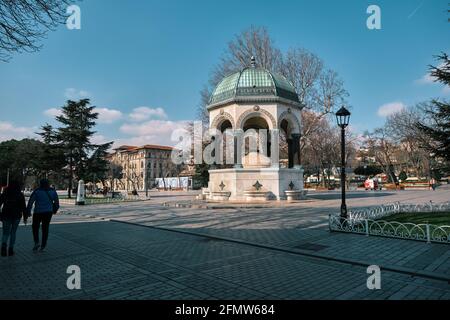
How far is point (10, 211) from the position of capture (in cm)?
754

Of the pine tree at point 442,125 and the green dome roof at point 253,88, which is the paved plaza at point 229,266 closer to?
the pine tree at point 442,125

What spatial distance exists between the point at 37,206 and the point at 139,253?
3047 millimetres

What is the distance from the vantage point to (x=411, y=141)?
5069 cm

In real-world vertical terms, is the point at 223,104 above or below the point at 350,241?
above

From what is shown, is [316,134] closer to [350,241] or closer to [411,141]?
[411,141]

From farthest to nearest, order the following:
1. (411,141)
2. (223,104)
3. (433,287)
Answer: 1. (411,141)
2. (223,104)
3. (433,287)

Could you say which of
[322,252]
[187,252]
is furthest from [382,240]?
[187,252]

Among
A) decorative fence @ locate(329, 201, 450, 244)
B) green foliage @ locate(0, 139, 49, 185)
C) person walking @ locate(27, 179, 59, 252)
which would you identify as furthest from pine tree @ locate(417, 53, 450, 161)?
green foliage @ locate(0, 139, 49, 185)

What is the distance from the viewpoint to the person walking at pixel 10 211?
752 centimetres

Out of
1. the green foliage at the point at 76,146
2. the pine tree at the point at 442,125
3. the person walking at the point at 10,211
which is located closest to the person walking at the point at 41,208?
the person walking at the point at 10,211

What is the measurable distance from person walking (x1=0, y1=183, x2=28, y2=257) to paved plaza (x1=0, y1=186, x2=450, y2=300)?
431 millimetres

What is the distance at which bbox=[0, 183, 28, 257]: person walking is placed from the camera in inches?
296

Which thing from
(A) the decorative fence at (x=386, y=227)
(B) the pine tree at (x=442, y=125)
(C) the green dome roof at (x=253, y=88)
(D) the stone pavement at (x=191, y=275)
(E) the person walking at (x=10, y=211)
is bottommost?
(D) the stone pavement at (x=191, y=275)

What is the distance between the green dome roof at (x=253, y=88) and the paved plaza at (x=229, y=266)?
45.4 ft
